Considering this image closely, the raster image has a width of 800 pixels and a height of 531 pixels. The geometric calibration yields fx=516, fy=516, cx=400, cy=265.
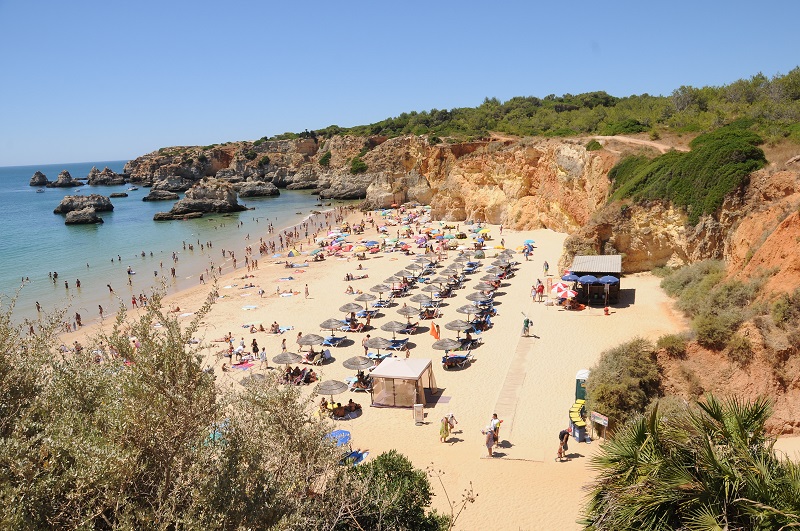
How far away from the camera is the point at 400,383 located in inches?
597

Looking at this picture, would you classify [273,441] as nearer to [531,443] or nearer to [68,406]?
[68,406]

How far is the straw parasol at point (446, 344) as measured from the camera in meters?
18.4

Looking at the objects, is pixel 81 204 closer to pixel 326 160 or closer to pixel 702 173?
pixel 326 160

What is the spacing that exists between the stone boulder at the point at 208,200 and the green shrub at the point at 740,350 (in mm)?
64124

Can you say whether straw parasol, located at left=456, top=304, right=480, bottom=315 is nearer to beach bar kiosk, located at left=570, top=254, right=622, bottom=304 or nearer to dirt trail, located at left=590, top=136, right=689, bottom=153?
beach bar kiosk, located at left=570, top=254, right=622, bottom=304

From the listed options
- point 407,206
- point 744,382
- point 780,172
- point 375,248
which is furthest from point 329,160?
point 744,382

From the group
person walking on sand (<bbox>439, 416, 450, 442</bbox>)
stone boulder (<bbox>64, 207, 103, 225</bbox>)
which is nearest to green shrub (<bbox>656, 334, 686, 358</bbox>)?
person walking on sand (<bbox>439, 416, 450, 442</bbox>)

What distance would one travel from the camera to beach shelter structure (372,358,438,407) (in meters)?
15.0

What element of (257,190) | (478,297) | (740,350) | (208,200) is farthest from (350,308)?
(257,190)

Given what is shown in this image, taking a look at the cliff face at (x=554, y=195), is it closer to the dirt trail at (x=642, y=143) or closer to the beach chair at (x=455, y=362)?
the dirt trail at (x=642, y=143)

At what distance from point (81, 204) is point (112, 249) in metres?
28.2

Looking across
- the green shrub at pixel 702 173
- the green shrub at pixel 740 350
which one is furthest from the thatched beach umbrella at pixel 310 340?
the green shrub at pixel 702 173

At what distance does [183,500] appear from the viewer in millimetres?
5195

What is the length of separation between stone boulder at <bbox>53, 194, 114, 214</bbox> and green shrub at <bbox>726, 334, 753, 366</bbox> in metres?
72.8
